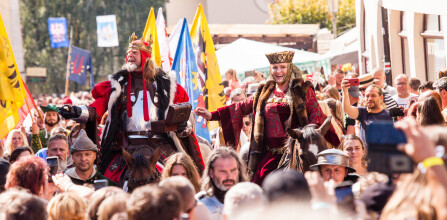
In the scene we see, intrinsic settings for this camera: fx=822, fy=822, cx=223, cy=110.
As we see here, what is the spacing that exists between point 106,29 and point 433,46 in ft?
66.3

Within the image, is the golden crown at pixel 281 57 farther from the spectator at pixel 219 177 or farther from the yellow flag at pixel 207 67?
the yellow flag at pixel 207 67

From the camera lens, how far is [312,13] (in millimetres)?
42719

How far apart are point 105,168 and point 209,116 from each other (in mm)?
1104

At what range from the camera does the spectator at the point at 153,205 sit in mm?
3809

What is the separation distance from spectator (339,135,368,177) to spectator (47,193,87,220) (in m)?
3.44

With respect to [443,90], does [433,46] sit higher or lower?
higher

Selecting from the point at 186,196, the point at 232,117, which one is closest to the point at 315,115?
the point at 232,117

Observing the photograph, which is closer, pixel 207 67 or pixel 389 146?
pixel 389 146

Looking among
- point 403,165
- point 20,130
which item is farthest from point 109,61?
point 403,165

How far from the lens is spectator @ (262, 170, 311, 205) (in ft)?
11.5

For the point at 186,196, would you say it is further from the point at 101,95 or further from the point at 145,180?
the point at 101,95

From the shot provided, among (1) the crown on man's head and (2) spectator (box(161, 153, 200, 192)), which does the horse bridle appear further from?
(1) the crown on man's head

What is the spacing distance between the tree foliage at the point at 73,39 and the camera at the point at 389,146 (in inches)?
1524

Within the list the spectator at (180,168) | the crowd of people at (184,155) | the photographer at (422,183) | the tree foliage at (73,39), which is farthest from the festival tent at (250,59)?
the tree foliage at (73,39)
